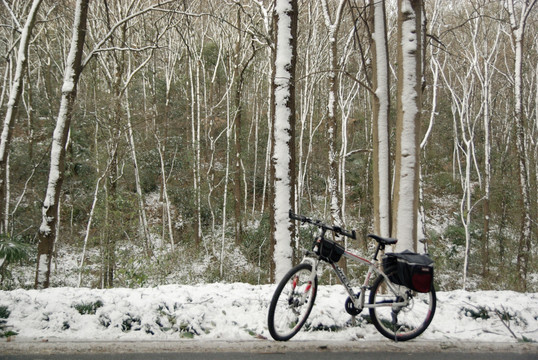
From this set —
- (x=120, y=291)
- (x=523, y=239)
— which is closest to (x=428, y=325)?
(x=120, y=291)

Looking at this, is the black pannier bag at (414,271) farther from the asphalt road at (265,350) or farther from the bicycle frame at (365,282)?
the asphalt road at (265,350)

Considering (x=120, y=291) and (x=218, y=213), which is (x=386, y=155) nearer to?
(x=120, y=291)

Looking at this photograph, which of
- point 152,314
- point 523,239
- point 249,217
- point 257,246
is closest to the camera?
point 152,314

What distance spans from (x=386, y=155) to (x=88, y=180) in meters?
14.0

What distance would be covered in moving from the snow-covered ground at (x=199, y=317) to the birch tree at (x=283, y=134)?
3.61 feet

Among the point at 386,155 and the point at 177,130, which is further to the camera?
the point at 177,130

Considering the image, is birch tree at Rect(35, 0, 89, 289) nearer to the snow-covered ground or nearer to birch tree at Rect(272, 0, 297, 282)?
the snow-covered ground

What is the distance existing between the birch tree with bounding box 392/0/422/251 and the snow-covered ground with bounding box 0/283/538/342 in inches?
39.9

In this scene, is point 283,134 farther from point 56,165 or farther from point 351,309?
point 56,165

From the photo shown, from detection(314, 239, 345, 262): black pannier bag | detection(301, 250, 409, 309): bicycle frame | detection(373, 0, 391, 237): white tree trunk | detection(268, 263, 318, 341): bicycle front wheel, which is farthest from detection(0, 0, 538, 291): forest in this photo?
detection(268, 263, 318, 341): bicycle front wheel

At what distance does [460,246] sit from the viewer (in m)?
17.6

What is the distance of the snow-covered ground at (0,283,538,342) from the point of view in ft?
10.8

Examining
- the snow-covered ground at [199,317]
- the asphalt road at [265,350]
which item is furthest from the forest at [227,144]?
the asphalt road at [265,350]

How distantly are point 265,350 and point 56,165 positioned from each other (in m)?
5.79
